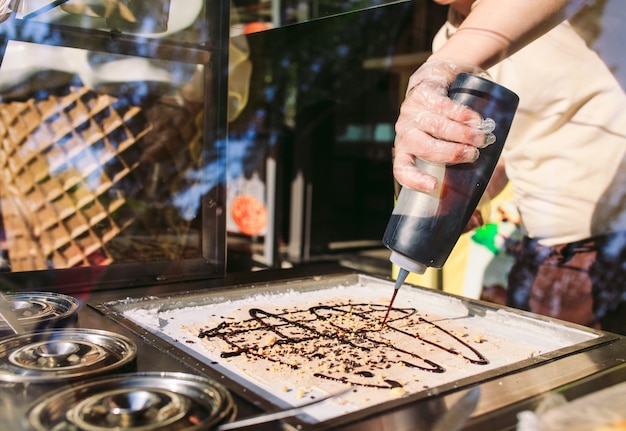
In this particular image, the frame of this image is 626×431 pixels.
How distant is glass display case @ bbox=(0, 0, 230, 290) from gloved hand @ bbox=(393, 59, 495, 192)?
2.98 ft

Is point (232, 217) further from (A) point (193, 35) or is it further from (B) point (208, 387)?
(B) point (208, 387)

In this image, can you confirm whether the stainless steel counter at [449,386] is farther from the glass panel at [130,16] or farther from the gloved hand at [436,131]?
the glass panel at [130,16]

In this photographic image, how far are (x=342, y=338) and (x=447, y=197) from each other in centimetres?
44

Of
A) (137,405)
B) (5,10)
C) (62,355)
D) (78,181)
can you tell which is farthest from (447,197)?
(78,181)

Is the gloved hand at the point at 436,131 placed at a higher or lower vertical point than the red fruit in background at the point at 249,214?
higher

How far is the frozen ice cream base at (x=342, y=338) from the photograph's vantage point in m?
1.08

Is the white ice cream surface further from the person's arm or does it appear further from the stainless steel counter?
the person's arm

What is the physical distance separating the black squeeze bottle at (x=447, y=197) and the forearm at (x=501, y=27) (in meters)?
0.13

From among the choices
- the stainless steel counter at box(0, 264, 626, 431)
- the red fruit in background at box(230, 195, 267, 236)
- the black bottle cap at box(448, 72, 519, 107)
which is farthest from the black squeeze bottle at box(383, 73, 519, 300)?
the red fruit in background at box(230, 195, 267, 236)

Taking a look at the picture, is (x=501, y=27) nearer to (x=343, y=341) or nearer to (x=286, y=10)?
(x=343, y=341)

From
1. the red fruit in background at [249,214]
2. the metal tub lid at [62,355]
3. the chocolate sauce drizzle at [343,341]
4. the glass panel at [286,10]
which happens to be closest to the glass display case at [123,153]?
the glass panel at [286,10]

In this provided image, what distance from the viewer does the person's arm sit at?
118 centimetres

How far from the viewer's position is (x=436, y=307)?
67.1 inches

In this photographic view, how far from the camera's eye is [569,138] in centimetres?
186
